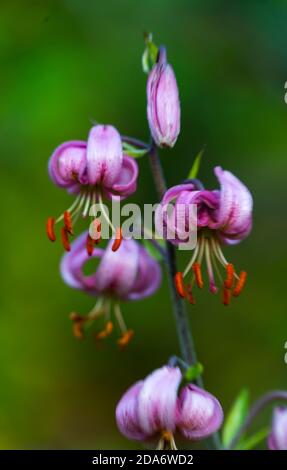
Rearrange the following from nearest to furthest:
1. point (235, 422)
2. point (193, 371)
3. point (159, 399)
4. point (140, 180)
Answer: point (159, 399)
point (193, 371)
point (235, 422)
point (140, 180)

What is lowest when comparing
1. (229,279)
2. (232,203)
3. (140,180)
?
(229,279)

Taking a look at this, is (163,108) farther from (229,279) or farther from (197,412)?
(197,412)

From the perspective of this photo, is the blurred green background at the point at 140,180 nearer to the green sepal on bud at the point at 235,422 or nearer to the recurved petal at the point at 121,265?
the recurved petal at the point at 121,265

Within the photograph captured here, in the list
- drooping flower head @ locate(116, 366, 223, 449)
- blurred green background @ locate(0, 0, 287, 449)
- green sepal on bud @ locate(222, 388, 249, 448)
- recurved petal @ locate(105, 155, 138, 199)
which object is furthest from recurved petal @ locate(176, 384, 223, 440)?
blurred green background @ locate(0, 0, 287, 449)

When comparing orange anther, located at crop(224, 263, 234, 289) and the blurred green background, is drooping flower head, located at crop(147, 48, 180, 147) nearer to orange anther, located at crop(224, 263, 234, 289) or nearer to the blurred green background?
orange anther, located at crop(224, 263, 234, 289)

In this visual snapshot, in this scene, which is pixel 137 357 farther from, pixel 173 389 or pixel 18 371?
pixel 173 389

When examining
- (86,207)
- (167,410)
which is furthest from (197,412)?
(86,207)

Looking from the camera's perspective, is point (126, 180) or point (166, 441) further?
point (126, 180)
